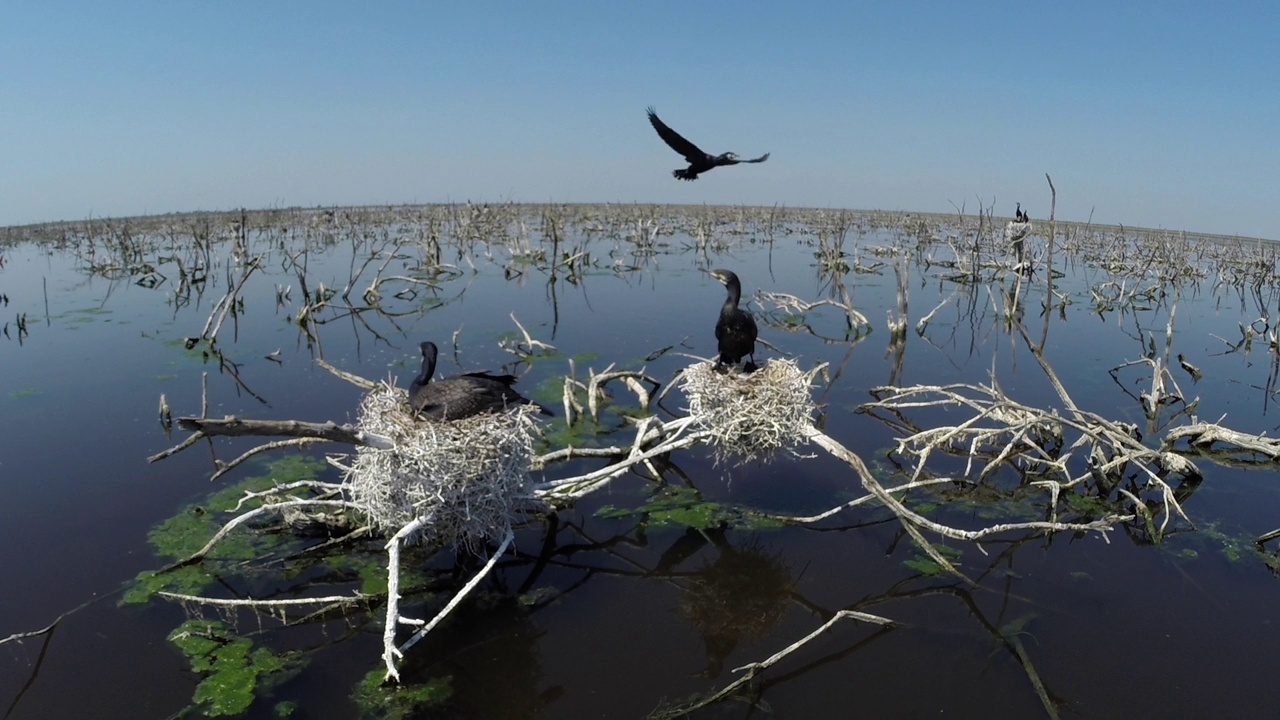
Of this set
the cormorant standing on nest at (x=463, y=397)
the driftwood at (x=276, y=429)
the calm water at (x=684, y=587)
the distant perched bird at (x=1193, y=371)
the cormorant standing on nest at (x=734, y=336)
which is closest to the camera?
the driftwood at (x=276, y=429)

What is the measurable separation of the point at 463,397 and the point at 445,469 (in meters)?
0.61

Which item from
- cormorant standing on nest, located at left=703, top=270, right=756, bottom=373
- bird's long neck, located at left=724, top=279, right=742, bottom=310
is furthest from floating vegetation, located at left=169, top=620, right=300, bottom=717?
bird's long neck, located at left=724, top=279, right=742, bottom=310

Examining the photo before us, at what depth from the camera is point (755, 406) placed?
6.05 meters

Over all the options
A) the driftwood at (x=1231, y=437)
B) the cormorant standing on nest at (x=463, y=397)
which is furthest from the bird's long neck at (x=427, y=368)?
the driftwood at (x=1231, y=437)

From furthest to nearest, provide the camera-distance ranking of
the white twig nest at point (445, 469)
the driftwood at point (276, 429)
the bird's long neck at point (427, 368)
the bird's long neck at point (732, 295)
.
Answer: the bird's long neck at point (732, 295), the bird's long neck at point (427, 368), the white twig nest at point (445, 469), the driftwood at point (276, 429)

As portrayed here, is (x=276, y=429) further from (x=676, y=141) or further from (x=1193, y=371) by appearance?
(x=1193, y=371)

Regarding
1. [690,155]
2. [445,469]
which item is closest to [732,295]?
[690,155]

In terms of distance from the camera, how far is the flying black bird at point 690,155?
266 inches

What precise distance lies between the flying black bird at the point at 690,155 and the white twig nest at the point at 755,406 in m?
2.10

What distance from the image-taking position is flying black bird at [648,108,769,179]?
6750 mm

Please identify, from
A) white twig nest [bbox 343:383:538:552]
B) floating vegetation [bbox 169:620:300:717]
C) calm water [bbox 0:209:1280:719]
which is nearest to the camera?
floating vegetation [bbox 169:620:300:717]

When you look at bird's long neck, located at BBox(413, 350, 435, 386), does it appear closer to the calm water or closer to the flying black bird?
the calm water

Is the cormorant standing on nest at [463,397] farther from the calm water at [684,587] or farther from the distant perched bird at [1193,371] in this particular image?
the distant perched bird at [1193,371]

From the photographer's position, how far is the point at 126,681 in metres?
4.71
